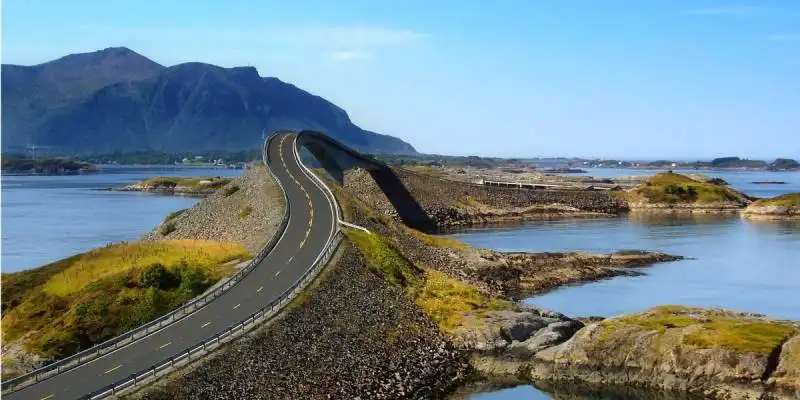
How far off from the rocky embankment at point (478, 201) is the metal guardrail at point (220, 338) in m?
79.1

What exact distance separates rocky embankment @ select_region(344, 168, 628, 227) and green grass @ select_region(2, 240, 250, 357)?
72.3 metres

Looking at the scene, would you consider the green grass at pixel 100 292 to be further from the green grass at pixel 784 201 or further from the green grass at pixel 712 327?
the green grass at pixel 784 201

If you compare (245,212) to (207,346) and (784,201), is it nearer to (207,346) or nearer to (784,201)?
(207,346)

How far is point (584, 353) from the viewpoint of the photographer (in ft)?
174

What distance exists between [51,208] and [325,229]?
12886 centimetres

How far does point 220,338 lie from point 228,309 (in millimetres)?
6947

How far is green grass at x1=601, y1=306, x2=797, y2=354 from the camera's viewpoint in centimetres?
5009

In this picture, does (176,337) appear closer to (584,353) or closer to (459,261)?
(584,353)

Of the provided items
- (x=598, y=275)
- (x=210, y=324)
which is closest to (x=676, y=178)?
(x=598, y=275)

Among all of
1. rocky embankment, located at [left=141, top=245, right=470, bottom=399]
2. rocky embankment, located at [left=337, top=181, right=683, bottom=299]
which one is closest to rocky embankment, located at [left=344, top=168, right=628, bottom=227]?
rocky embankment, located at [left=337, top=181, right=683, bottom=299]

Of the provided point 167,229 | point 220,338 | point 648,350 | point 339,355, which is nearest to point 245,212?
point 167,229

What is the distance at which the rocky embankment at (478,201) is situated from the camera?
151 meters

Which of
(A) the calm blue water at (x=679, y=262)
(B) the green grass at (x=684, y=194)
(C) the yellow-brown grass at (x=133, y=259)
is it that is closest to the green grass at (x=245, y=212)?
(C) the yellow-brown grass at (x=133, y=259)

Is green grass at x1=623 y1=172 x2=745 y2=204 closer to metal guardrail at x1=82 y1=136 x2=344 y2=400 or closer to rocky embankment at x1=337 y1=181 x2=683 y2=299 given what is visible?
rocky embankment at x1=337 y1=181 x2=683 y2=299
